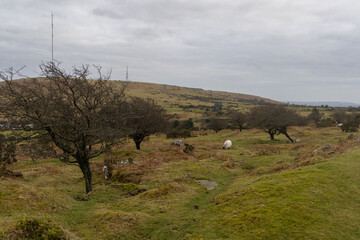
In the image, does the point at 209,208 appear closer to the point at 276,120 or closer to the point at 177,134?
the point at 276,120

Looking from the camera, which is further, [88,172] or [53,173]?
[53,173]

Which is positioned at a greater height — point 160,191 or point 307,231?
point 307,231

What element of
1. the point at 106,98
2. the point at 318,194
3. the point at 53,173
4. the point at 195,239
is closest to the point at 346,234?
the point at 318,194

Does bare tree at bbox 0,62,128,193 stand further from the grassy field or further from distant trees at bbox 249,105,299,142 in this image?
distant trees at bbox 249,105,299,142

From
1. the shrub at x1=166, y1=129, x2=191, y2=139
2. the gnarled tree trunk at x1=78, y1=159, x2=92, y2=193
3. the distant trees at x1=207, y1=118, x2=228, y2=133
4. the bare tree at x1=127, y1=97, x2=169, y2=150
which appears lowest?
the shrub at x1=166, y1=129, x2=191, y2=139

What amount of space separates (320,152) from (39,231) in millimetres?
22591

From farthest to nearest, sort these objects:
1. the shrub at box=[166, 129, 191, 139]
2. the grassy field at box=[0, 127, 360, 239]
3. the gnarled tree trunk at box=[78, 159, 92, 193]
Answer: the shrub at box=[166, 129, 191, 139] < the gnarled tree trunk at box=[78, 159, 92, 193] < the grassy field at box=[0, 127, 360, 239]

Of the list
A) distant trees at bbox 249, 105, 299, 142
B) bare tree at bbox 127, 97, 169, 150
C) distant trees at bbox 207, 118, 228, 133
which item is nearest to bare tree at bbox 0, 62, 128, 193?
bare tree at bbox 127, 97, 169, 150

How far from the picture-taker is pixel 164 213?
39.4ft

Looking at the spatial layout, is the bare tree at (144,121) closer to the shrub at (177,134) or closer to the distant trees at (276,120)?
the distant trees at (276,120)

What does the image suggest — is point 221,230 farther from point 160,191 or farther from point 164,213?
point 160,191

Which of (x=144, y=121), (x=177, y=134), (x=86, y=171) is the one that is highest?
(x=144, y=121)

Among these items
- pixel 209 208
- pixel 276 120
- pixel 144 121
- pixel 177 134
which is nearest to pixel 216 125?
pixel 177 134

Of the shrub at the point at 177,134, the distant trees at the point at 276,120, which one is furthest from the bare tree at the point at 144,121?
the shrub at the point at 177,134
